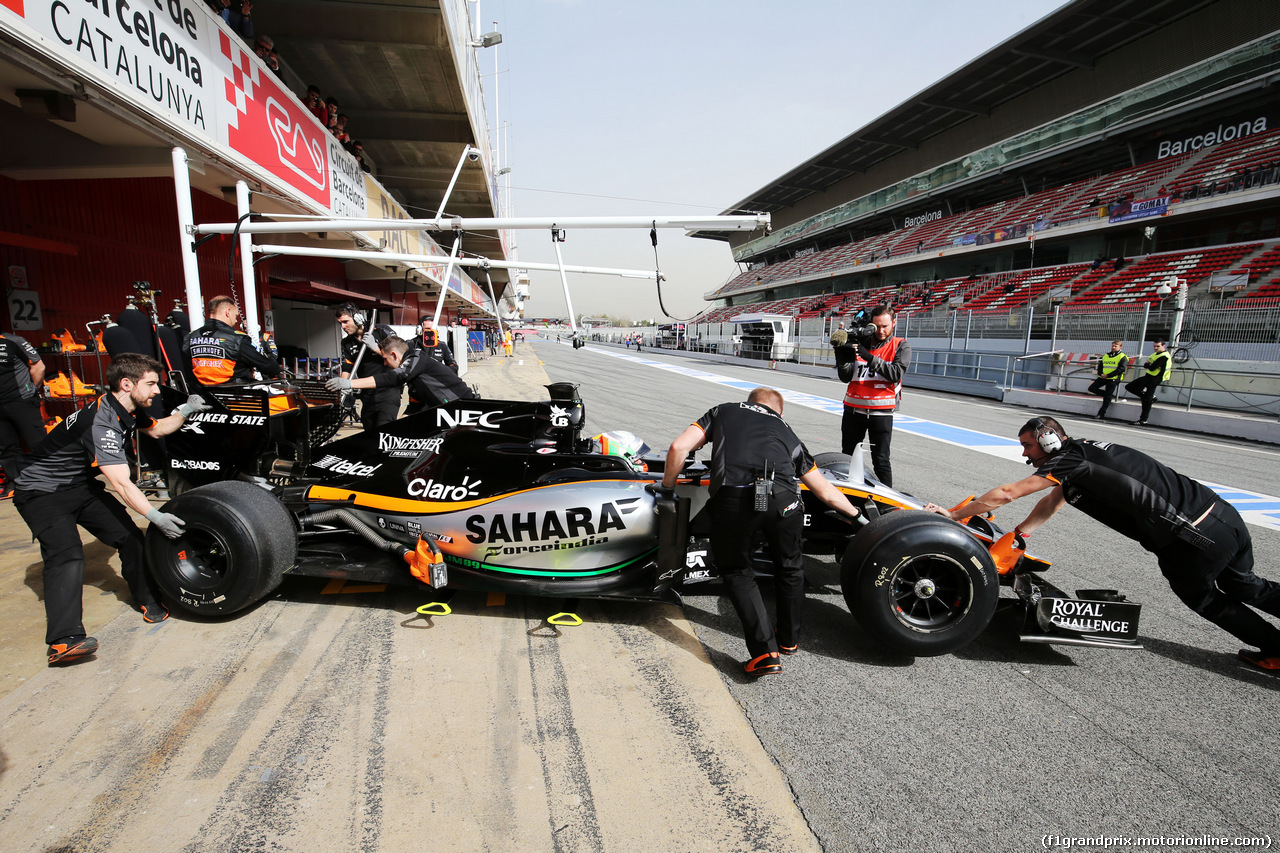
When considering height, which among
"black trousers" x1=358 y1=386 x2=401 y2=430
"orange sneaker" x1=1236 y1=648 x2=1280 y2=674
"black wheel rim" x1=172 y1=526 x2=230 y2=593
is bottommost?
"orange sneaker" x1=1236 y1=648 x2=1280 y2=674

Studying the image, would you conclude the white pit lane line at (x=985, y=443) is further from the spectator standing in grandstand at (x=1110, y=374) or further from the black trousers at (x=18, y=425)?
the black trousers at (x=18, y=425)

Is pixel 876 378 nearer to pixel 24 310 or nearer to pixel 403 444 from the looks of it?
pixel 403 444

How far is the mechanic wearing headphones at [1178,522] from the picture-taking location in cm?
288

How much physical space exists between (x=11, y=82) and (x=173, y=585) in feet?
14.2

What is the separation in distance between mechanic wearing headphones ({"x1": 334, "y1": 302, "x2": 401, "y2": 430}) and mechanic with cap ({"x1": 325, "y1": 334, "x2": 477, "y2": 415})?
26 centimetres

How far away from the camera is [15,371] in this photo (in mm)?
4480

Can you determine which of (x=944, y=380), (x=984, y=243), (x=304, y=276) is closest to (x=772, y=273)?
(x=984, y=243)

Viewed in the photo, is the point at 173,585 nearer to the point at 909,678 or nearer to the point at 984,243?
the point at 909,678

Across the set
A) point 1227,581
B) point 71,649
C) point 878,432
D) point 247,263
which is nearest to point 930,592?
point 1227,581

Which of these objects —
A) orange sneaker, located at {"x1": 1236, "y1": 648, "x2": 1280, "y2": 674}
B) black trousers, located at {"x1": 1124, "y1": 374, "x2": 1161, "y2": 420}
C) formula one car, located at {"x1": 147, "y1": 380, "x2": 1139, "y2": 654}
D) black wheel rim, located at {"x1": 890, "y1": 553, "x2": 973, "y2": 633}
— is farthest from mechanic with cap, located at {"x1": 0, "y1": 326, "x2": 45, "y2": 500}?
black trousers, located at {"x1": 1124, "y1": 374, "x2": 1161, "y2": 420}

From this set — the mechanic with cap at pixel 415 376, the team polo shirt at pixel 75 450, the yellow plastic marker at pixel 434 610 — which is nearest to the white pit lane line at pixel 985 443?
the mechanic with cap at pixel 415 376

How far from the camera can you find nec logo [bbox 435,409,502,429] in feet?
15.5

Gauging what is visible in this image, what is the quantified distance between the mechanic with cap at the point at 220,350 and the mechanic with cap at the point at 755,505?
4.02m

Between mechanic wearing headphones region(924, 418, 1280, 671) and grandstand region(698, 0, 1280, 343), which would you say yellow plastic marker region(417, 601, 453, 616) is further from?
grandstand region(698, 0, 1280, 343)
